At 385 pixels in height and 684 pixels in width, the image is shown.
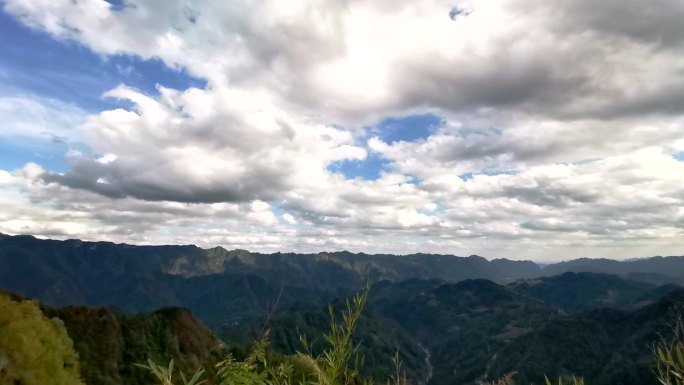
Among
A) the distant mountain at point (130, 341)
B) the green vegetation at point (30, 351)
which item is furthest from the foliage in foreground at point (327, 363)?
the distant mountain at point (130, 341)

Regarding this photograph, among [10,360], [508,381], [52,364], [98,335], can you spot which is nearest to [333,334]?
[508,381]

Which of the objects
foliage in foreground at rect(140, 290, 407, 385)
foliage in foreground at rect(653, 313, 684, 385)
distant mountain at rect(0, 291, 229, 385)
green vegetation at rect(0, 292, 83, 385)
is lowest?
distant mountain at rect(0, 291, 229, 385)

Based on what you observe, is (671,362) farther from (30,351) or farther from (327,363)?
(30,351)

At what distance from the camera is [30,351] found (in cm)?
7625

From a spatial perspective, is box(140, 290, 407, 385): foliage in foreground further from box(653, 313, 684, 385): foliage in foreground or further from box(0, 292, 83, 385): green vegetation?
box(0, 292, 83, 385): green vegetation

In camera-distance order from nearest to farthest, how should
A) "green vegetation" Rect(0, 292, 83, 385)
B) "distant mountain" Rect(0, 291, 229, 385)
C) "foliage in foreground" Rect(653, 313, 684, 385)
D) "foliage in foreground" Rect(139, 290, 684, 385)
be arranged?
"foliage in foreground" Rect(653, 313, 684, 385), "foliage in foreground" Rect(139, 290, 684, 385), "green vegetation" Rect(0, 292, 83, 385), "distant mountain" Rect(0, 291, 229, 385)

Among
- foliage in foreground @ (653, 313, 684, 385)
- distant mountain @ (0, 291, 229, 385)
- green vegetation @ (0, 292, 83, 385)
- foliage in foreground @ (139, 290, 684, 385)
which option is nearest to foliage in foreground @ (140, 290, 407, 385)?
foliage in foreground @ (139, 290, 684, 385)

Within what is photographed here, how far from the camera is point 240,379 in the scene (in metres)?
4.96

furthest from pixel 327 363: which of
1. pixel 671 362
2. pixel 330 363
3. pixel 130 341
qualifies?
pixel 130 341

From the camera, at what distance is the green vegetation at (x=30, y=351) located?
69562 mm

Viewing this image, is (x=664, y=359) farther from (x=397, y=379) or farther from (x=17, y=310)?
(x=17, y=310)

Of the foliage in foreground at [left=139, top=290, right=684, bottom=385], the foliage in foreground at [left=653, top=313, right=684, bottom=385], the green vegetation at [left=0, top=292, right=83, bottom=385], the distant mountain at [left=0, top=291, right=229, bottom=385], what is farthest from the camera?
the distant mountain at [left=0, top=291, right=229, bottom=385]

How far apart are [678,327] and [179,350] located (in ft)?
604

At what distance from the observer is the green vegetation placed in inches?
2739
